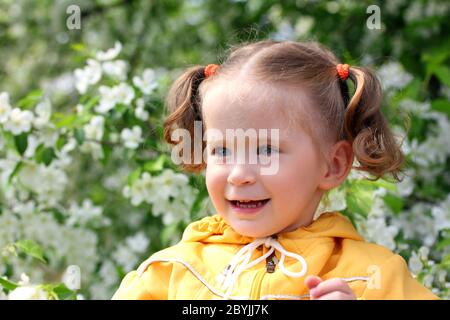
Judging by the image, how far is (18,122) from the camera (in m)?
2.87

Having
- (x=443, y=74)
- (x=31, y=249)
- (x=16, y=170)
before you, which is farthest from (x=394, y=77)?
(x=31, y=249)

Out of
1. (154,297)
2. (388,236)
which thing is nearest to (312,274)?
(154,297)

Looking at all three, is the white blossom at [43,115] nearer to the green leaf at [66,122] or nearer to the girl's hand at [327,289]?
the green leaf at [66,122]

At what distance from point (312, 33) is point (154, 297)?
95.6 inches

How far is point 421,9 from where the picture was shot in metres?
4.48

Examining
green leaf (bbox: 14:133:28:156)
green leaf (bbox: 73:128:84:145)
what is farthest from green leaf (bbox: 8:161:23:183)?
green leaf (bbox: 73:128:84:145)

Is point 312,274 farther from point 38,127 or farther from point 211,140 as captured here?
point 38,127

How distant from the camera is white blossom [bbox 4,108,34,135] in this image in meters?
2.87

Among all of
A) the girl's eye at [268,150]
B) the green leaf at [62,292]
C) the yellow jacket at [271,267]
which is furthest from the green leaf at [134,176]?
the girl's eye at [268,150]

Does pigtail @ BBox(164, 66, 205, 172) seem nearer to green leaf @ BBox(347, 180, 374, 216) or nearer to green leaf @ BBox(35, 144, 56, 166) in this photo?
green leaf @ BBox(347, 180, 374, 216)

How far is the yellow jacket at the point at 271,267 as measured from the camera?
166 centimetres

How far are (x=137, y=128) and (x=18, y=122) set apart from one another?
0.42 m

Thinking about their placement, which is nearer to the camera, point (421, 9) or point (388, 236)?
point (388, 236)

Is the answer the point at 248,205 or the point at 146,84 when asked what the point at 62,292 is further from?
the point at 146,84
